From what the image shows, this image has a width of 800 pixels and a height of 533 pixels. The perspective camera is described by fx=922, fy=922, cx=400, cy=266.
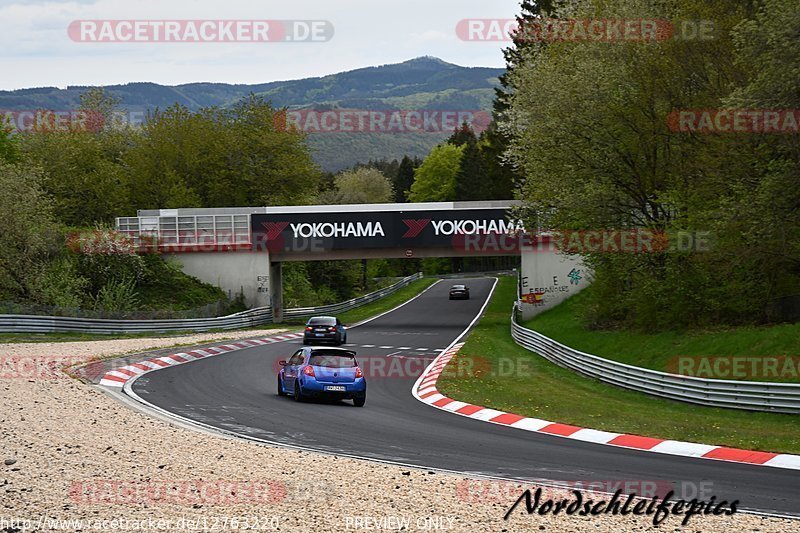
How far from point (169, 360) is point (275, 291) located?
26.3 metres

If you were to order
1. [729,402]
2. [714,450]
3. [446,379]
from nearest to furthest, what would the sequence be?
[714,450] < [729,402] < [446,379]

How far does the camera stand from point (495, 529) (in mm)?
9500

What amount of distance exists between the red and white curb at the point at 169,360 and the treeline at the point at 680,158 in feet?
44.7

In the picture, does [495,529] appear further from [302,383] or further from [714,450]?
[302,383]

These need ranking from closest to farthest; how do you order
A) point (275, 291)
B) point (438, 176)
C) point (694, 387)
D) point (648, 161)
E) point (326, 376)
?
point (326, 376) → point (694, 387) → point (648, 161) → point (275, 291) → point (438, 176)

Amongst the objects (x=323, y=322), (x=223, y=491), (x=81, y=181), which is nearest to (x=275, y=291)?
(x=323, y=322)

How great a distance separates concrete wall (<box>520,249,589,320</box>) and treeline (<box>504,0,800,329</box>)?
12.7 meters

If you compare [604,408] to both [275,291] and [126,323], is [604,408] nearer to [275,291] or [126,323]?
[126,323]

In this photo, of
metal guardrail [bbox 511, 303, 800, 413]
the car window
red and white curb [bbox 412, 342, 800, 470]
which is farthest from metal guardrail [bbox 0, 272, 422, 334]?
red and white curb [bbox 412, 342, 800, 470]

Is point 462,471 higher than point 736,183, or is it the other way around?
point 736,183

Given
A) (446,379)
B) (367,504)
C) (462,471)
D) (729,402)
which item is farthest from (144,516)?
(446,379)

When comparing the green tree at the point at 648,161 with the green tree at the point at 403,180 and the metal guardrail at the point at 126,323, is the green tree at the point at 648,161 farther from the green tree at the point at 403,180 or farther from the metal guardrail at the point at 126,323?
the green tree at the point at 403,180

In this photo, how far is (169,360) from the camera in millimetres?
30641

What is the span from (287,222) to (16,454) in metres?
42.0
